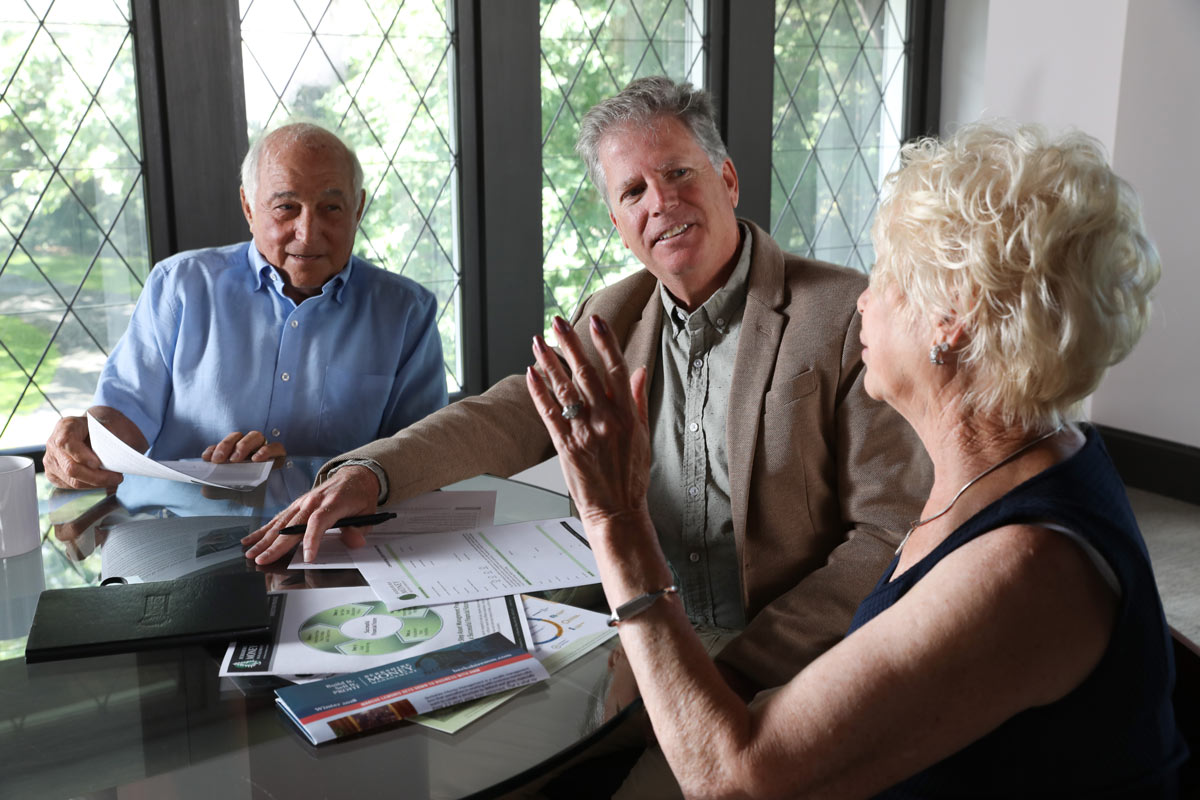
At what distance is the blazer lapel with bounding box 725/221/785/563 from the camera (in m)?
1.62

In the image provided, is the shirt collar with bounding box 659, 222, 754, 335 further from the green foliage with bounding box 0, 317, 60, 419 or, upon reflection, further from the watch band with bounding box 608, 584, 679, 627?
the green foliage with bounding box 0, 317, 60, 419

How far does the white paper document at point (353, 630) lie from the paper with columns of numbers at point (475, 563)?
0.03 metres

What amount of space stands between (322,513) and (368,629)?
0.32 meters

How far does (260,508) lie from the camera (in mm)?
1721

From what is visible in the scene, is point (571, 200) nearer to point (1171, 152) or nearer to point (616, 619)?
point (1171, 152)

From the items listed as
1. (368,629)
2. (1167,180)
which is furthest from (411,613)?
(1167,180)

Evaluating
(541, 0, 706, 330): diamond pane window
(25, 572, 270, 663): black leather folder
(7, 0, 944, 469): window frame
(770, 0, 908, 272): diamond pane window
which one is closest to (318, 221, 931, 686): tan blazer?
(25, 572, 270, 663): black leather folder

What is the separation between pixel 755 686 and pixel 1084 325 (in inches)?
28.5

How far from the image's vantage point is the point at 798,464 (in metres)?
1.59

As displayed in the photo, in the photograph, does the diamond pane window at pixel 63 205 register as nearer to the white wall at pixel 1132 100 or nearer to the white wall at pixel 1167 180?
the white wall at pixel 1132 100

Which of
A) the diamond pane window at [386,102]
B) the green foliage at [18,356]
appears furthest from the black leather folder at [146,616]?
the diamond pane window at [386,102]

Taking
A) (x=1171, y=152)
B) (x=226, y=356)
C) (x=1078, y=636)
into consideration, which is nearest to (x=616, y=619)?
(x=1078, y=636)

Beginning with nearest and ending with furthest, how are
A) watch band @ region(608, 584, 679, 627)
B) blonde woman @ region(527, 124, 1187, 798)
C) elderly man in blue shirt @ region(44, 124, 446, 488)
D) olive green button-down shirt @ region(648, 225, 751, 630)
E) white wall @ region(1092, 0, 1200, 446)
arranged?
blonde woman @ region(527, 124, 1187, 798) < watch band @ region(608, 584, 679, 627) < olive green button-down shirt @ region(648, 225, 751, 630) < elderly man in blue shirt @ region(44, 124, 446, 488) < white wall @ region(1092, 0, 1200, 446)

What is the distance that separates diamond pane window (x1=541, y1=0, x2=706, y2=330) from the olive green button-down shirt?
4.42ft
